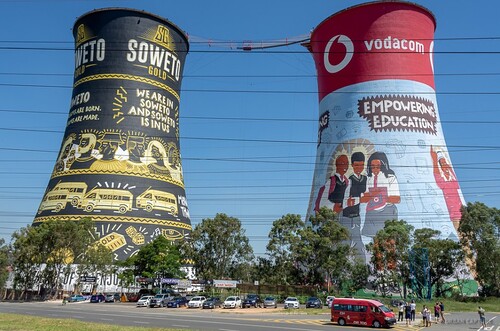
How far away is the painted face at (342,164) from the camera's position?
52156 millimetres

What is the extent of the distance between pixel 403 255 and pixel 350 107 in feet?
54.8

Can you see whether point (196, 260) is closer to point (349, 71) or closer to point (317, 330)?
point (349, 71)

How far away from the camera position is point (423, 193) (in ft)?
158

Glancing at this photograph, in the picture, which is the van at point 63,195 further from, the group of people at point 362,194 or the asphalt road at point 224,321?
the group of people at point 362,194

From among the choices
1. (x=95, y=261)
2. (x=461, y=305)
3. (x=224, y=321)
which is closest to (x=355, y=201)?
(x=461, y=305)

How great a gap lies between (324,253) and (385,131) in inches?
573

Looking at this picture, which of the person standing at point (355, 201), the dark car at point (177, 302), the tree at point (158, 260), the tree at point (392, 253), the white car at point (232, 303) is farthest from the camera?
the tree at point (158, 260)

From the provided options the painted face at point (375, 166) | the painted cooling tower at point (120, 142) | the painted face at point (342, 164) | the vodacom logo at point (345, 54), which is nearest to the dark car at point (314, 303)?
the painted face at point (375, 166)

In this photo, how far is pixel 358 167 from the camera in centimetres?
5134

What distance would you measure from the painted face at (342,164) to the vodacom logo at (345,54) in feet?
33.6

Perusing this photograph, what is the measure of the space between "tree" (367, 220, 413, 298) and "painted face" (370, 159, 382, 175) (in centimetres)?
562

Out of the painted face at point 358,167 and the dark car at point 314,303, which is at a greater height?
the painted face at point 358,167

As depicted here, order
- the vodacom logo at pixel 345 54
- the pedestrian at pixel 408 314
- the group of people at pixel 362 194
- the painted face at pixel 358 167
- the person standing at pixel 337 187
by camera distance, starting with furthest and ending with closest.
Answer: the vodacom logo at pixel 345 54, the person standing at pixel 337 187, the painted face at pixel 358 167, the group of people at pixel 362 194, the pedestrian at pixel 408 314

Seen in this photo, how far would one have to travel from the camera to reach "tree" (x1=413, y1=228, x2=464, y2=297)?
46.7 metres
